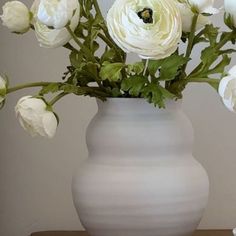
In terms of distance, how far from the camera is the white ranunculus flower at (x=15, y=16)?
0.88 metres

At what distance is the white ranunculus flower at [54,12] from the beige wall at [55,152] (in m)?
0.50

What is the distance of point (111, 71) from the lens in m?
0.85

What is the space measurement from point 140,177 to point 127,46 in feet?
0.64

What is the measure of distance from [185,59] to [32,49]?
20.7 inches

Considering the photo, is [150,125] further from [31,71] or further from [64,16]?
[31,71]

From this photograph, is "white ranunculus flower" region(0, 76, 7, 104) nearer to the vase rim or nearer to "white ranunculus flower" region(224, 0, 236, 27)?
the vase rim

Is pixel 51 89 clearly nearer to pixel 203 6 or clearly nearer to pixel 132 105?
pixel 132 105

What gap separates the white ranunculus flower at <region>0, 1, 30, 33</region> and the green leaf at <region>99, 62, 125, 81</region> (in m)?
0.14

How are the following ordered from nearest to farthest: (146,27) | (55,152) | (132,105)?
1. (146,27)
2. (132,105)
3. (55,152)

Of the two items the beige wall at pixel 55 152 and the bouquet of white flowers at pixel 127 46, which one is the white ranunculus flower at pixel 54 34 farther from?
the beige wall at pixel 55 152

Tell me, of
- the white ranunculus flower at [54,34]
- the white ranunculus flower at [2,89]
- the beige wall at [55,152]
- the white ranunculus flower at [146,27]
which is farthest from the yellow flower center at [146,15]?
the beige wall at [55,152]

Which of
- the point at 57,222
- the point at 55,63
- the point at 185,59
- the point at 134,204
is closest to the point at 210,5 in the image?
the point at 185,59

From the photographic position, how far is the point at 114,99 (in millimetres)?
908

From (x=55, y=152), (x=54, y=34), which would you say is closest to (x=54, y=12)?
(x=54, y=34)
